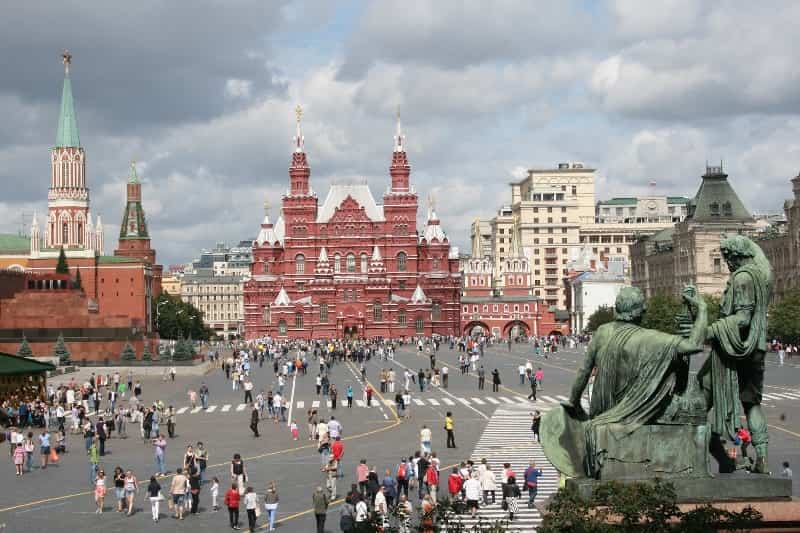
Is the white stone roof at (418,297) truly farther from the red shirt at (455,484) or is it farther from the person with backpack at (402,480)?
the red shirt at (455,484)

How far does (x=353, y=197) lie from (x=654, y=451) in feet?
466

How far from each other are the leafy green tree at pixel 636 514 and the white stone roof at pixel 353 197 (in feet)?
465

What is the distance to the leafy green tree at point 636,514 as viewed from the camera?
913 cm

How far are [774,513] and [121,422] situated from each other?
3133 cm

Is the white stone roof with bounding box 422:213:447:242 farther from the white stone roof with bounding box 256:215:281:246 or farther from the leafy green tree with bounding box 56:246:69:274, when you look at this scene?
the leafy green tree with bounding box 56:246:69:274

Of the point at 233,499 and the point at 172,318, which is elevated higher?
the point at 172,318

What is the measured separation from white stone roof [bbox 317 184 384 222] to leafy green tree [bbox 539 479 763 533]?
5584 inches

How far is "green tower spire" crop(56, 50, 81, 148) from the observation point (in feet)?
517

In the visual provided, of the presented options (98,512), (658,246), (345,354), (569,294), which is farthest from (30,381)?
(569,294)

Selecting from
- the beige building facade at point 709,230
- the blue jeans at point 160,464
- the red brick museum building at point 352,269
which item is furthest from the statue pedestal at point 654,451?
the red brick museum building at point 352,269

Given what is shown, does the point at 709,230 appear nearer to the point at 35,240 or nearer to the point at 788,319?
the point at 788,319

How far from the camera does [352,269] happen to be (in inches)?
5886

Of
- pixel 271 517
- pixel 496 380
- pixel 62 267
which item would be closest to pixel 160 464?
pixel 271 517

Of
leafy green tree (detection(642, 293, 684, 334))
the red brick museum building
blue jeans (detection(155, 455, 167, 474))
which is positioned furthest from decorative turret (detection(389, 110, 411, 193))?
blue jeans (detection(155, 455, 167, 474))
